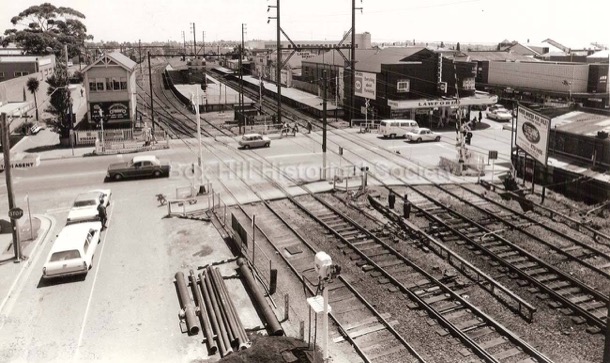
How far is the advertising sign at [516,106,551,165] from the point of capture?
27.2 metres

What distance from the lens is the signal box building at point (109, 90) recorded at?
45.6m

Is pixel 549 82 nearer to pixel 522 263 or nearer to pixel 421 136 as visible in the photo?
pixel 421 136

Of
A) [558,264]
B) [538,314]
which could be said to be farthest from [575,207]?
[538,314]

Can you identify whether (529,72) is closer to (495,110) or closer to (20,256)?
(495,110)

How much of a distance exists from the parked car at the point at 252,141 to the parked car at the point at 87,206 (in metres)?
15.3

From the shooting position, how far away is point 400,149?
40625 mm

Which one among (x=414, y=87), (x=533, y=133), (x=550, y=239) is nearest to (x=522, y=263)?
(x=550, y=239)

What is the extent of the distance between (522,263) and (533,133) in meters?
11.4

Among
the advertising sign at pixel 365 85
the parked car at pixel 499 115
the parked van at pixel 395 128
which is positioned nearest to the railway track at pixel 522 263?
the parked van at pixel 395 128

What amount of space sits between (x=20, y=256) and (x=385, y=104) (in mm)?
37560

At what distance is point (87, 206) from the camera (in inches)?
954

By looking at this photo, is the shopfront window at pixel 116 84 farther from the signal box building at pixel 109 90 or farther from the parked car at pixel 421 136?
the parked car at pixel 421 136

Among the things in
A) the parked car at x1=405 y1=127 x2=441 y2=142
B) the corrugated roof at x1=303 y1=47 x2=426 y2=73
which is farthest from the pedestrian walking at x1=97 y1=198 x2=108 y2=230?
the corrugated roof at x1=303 y1=47 x2=426 y2=73

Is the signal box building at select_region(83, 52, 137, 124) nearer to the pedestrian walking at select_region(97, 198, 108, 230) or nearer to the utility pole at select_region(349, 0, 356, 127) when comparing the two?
the utility pole at select_region(349, 0, 356, 127)
